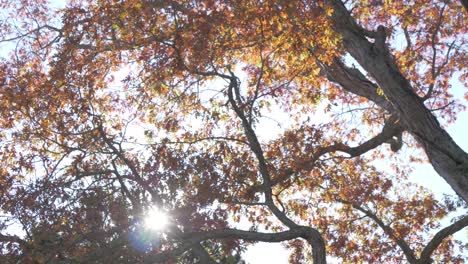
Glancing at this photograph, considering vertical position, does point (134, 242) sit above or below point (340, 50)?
below

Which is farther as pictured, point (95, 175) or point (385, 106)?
point (385, 106)

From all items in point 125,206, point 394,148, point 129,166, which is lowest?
point 125,206

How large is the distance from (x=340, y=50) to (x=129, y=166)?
4.63m

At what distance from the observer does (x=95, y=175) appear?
→ 8.52 m

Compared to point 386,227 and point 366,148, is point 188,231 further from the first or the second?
point 386,227

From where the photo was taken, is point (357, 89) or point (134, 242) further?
point (357, 89)

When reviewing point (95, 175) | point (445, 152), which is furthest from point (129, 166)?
point (445, 152)

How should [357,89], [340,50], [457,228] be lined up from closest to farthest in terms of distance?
1. [457,228]
2. [340,50]
3. [357,89]

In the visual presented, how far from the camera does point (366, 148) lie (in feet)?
33.5

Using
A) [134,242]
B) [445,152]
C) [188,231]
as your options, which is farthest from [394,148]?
[134,242]

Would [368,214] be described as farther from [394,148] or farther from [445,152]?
[445,152]

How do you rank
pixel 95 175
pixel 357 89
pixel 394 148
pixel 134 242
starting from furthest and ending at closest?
pixel 394 148 < pixel 357 89 < pixel 95 175 < pixel 134 242

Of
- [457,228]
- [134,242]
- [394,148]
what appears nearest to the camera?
[134,242]

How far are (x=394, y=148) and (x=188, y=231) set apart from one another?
19.3ft
